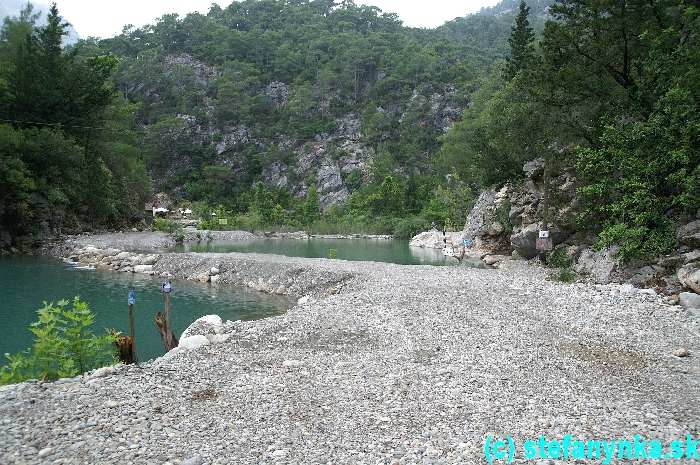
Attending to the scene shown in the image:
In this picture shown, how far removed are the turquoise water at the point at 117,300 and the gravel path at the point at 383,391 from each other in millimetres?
4381

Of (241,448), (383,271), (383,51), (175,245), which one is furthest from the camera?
(383,51)

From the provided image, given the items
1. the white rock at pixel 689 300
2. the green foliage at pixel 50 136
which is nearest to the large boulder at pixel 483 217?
the white rock at pixel 689 300

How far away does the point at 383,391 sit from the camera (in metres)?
6.62

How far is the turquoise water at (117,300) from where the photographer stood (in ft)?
42.7

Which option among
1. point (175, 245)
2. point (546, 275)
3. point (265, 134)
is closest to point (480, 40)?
point (265, 134)

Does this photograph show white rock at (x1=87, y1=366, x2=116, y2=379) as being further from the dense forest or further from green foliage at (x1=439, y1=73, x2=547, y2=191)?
green foliage at (x1=439, y1=73, x2=547, y2=191)

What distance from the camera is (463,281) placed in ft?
48.6

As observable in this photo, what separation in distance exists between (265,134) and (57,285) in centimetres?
6994

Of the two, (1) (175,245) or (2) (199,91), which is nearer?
(1) (175,245)

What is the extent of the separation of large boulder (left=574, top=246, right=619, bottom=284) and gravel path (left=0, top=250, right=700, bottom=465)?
3080mm

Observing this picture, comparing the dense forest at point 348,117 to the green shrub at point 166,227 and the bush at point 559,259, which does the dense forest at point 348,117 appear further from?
the green shrub at point 166,227

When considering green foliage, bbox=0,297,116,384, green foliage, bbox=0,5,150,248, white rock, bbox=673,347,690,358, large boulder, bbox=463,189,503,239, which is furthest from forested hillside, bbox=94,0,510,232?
green foliage, bbox=0,297,116,384

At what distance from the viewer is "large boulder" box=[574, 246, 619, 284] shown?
1440cm

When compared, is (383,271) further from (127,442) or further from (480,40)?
(480,40)
